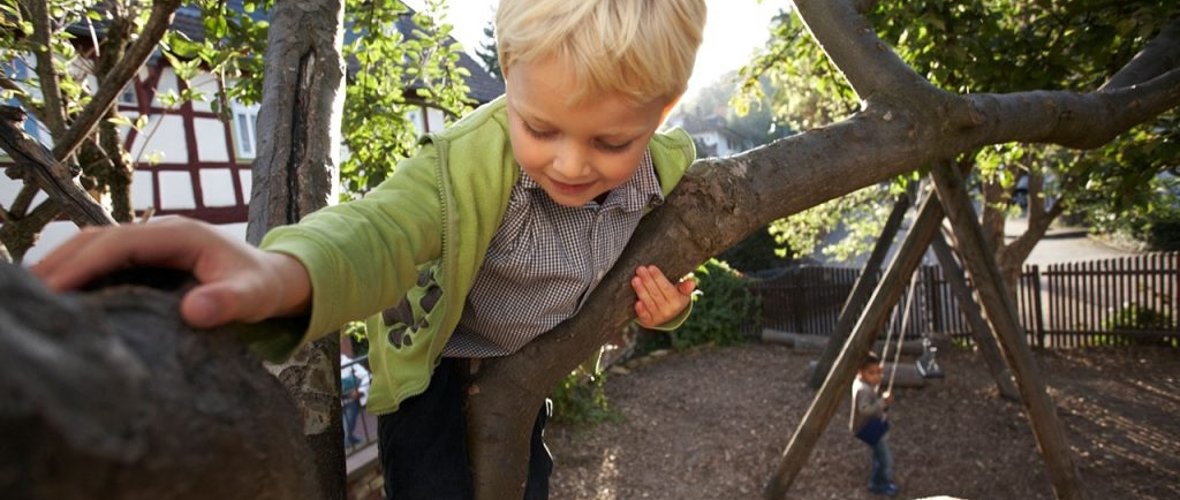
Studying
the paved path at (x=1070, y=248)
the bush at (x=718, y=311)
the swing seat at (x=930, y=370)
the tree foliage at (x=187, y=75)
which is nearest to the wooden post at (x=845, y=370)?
the swing seat at (x=930, y=370)

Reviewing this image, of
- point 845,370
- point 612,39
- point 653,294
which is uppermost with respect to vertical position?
point 612,39

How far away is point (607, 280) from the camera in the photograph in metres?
1.57

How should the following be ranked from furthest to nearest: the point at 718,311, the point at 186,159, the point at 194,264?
the point at 718,311
the point at 186,159
the point at 194,264

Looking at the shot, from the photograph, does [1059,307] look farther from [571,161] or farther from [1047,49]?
[571,161]

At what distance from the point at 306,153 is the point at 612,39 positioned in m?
0.85

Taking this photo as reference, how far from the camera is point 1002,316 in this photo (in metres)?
5.49

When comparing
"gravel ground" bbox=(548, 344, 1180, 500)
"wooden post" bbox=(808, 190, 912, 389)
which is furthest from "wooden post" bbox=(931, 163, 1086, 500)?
"wooden post" bbox=(808, 190, 912, 389)

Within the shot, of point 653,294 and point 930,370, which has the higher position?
point 653,294

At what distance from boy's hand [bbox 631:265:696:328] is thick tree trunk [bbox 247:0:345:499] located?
2.08 feet

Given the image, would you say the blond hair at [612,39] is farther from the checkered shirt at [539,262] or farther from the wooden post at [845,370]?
the wooden post at [845,370]

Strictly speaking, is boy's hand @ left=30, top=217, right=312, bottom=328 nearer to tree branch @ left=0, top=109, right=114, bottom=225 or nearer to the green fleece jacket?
the green fleece jacket

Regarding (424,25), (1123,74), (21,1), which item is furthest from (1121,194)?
(21,1)

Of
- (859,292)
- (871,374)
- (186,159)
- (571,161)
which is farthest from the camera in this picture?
→ (186,159)

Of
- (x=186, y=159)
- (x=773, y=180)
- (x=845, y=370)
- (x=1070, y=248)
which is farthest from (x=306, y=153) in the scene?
(x=1070, y=248)
